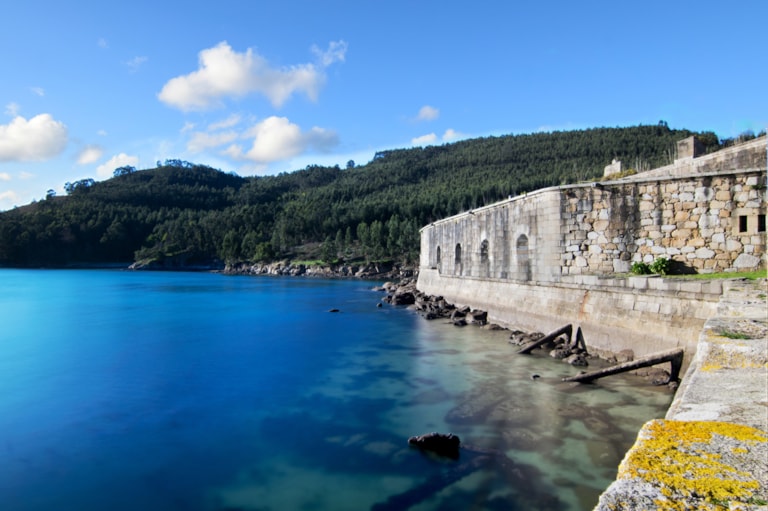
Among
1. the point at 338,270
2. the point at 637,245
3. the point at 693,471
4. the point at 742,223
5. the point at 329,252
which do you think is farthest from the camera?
the point at 329,252

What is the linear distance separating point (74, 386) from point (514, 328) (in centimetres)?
1411

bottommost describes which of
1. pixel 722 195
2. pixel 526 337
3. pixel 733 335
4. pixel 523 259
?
pixel 526 337

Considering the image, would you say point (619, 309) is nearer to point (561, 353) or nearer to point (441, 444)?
point (561, 353)

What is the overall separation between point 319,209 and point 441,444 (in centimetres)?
10055

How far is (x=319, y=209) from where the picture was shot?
349 feet

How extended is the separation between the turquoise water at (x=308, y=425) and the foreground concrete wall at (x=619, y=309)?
129 centimetres

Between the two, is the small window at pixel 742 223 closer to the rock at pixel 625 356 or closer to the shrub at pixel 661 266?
the shrub at pixel 661 266

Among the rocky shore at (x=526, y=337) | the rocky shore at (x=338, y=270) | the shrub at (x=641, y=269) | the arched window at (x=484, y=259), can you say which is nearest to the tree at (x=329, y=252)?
the rocky shore at (x=338, y=270)

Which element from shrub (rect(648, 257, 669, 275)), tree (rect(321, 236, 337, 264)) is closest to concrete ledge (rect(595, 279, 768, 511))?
shrub (rect(648, 257, 669, 275))

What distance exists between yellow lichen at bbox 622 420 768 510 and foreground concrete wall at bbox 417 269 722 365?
8.72 metres

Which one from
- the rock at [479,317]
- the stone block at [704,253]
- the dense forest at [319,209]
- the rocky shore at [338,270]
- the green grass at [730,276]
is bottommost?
the rock at [479,317]

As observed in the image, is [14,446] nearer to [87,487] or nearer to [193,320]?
[87,487]

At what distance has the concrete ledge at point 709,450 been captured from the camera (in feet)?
6.50

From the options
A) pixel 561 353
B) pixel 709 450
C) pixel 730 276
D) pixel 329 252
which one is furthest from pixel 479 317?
pixel 329 252
